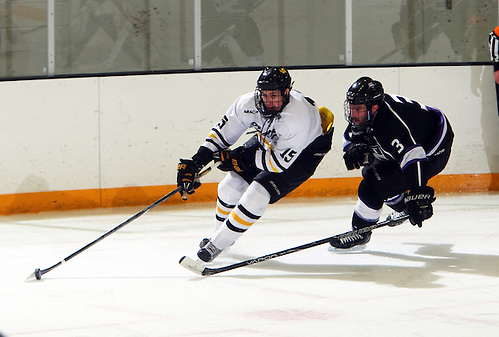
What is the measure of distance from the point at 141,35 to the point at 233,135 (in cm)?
206

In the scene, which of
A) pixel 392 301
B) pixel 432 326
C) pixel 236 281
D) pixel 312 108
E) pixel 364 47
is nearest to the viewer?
pixel 432 326

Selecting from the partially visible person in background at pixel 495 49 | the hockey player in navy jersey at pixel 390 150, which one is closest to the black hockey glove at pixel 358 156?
the hockey player in navy jersey at pixel 390 150

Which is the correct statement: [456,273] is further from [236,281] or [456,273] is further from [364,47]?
[364,47]

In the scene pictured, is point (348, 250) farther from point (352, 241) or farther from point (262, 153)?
point (262, 153)

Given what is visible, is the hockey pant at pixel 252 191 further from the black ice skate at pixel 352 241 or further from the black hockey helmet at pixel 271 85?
the black ice skate at pixel 352 241

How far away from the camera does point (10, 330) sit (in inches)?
107

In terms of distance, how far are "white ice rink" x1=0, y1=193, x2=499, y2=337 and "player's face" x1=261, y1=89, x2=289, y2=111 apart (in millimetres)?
700

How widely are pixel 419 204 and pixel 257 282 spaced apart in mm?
746

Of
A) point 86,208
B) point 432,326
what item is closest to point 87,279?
point 432,326

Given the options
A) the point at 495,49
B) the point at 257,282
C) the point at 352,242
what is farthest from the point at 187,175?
the point at 495,49

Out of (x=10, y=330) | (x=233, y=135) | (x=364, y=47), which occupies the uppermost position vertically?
(x=364, y=47)

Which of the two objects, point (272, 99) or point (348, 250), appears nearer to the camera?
point (272, 99)

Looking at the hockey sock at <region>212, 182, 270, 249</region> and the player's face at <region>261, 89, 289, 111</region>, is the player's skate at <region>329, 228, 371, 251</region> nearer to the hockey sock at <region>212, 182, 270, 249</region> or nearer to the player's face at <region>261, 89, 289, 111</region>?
the hockey sock at <region>212, 182, 270, 249</region>

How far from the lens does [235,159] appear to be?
3752mm
